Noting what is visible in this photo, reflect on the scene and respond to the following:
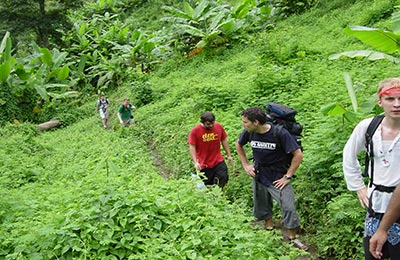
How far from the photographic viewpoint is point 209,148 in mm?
6453

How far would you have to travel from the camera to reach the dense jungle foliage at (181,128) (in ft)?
14.1

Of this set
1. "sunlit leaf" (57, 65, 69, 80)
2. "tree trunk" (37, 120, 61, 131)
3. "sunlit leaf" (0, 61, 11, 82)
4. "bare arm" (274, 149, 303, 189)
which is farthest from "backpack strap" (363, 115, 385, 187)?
"sunlit leaf" (57, 65, 69, 80)

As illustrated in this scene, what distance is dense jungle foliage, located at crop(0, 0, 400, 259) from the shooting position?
14.1 feet

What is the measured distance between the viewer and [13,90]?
17625 millimetres

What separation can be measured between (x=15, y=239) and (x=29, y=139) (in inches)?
303

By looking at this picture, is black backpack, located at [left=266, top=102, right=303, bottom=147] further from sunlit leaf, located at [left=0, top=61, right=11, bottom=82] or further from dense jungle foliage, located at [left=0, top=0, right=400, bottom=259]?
sunlit leaf, located at [left=0, top=61, right=11, bottom=82]

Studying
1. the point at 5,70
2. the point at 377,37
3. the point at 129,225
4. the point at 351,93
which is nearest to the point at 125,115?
the point at 5,70

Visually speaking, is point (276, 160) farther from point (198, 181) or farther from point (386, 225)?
point (386, 225)

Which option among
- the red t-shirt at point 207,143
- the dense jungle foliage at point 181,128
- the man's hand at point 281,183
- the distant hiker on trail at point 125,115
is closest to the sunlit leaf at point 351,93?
the dense jungle foliage at point 181,128

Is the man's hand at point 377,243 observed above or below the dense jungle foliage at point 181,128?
above

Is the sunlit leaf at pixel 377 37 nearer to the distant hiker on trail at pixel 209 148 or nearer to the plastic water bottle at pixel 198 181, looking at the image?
the plastic water bottle at pixel 198 181

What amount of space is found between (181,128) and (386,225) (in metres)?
7.96

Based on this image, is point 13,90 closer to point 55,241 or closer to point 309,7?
point 309,7

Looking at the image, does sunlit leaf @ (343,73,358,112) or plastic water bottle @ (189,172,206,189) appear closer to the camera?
sunlit leaf @ (343,73,358,112)
